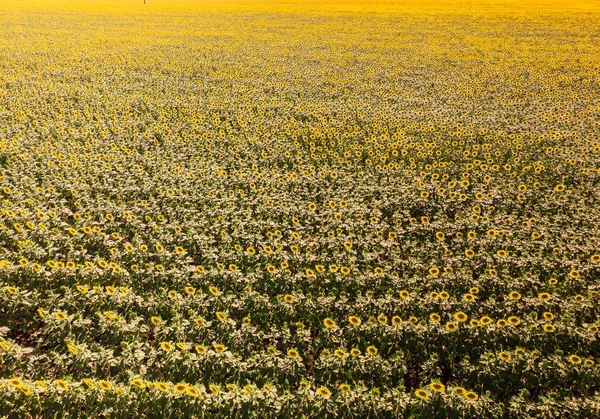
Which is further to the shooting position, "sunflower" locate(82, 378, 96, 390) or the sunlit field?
the sunlit field

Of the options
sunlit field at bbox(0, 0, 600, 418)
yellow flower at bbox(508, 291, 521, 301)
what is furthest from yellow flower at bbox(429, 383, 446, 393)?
yellow flower at bbox(508, 291, 521, 301)

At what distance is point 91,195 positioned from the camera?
306 inches

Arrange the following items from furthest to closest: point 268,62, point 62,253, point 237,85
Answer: point 268,62 < point 237,85 < point 62,253

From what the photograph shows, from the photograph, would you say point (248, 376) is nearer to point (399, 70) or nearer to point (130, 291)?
point (130, 291)

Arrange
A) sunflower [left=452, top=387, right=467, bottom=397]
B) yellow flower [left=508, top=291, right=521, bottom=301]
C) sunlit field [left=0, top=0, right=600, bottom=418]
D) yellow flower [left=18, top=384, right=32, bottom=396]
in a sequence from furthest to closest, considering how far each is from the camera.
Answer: yellow flower [left=508, top=291, right=521, bottom=301] < sunlit field [left=0, top=0, right=600, bottom=418] < sunflower [left=452, top=387, right=467, bottom=397] < yellow flower [left=18, top=384, right=32, bottom=396]

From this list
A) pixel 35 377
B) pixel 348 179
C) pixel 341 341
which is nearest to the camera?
pixel 35 377

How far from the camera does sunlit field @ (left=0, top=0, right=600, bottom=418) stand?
4227 mm

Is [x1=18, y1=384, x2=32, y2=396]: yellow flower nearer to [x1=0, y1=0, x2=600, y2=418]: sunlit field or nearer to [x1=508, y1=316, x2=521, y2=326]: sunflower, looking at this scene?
[x1=0, y1=0, x2=600, y2=418]: sunlit field

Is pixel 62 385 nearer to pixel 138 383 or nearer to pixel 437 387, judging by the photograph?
pixel 138 383

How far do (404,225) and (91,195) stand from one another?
20.1 feet

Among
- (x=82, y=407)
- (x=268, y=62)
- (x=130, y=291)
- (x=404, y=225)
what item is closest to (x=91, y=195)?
(x=130, y=291)

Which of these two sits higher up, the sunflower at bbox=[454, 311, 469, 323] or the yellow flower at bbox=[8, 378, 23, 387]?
the yellow flower at bbox=[8, 378, 23, 387]

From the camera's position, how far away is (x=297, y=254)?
6168 mm

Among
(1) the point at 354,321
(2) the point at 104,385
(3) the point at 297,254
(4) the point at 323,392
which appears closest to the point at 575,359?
(1) the point at 354,321
